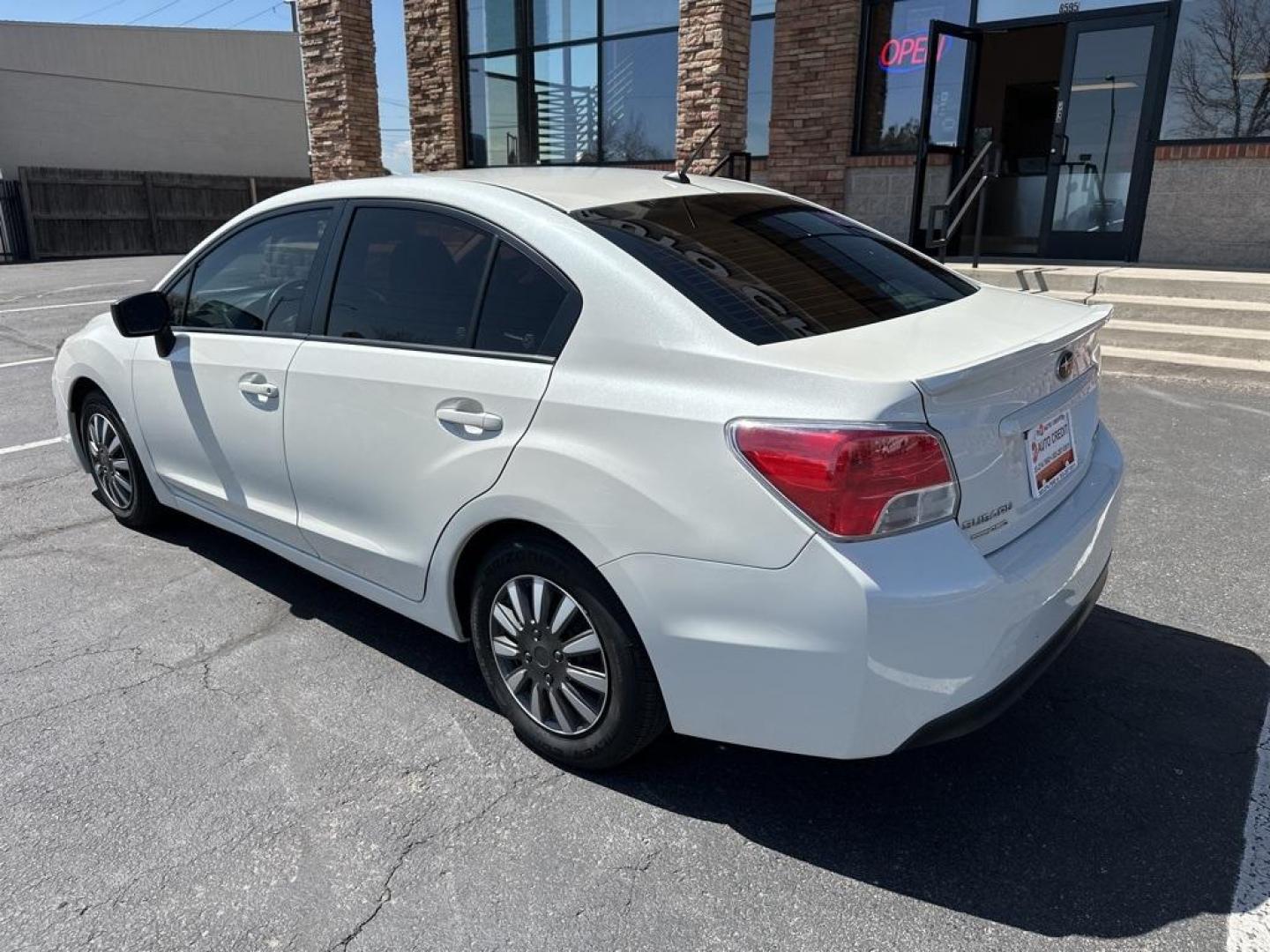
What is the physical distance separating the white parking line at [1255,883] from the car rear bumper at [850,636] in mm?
668

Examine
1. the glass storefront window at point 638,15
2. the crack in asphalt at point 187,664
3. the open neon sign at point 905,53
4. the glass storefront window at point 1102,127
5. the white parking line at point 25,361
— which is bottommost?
the white parking line at point 25,361

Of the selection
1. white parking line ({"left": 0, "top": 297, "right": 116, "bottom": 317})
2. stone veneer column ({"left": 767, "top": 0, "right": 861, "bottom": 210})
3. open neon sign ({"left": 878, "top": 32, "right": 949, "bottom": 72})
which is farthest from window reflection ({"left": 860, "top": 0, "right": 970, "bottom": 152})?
white parking line ({"left": 0, "top": 297, "right": 116, "bottom": 317})

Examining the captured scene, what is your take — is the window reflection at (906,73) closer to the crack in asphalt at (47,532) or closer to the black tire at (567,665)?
the crack in asphalt at (47,532)

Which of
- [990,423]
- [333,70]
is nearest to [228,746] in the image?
[990,423]

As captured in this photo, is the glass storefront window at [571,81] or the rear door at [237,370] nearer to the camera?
the rear door at [237,370]

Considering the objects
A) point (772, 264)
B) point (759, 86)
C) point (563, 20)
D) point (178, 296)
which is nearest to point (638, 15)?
point (563, 20)

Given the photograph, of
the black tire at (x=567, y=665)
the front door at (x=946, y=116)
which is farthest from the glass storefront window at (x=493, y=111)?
the black tire at (x=567, y=665)

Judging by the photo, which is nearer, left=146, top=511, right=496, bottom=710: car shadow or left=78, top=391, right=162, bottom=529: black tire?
left=146, top=511, right=496, bottom=710: car shadow

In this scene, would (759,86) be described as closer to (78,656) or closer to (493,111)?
(493,111)

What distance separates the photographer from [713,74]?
10.1m

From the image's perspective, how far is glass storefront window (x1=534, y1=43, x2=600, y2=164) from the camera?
13.2 meters

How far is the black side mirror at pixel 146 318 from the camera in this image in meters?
3.71

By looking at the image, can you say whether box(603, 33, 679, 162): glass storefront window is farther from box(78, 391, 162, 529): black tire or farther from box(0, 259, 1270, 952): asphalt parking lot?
box(0, 259, 1270, 952): asphalt parking lot

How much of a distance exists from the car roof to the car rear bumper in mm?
1261
